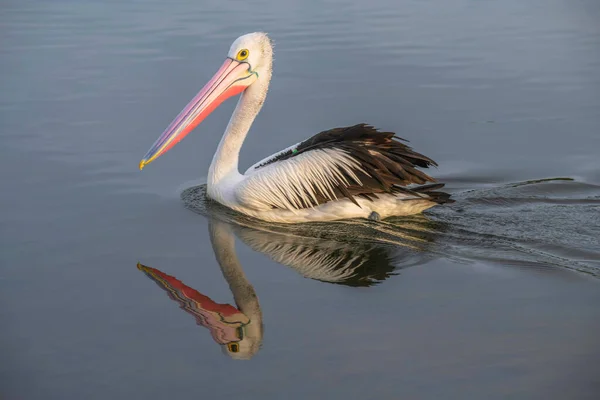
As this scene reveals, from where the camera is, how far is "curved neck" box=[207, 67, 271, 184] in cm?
633

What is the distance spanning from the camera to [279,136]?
7527 millimetres

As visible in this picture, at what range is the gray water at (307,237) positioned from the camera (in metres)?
4.07

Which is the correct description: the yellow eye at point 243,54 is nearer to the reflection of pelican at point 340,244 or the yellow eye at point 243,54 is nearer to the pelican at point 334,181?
the pelican at point 334,181

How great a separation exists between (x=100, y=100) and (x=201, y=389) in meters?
5.25

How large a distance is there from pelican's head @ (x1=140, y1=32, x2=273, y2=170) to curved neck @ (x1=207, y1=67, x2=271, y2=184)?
53 mm

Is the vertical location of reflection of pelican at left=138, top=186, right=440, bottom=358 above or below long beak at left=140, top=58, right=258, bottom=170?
below

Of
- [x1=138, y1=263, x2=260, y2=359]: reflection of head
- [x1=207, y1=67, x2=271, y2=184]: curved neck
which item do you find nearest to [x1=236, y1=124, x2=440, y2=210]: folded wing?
[x1=207, y1=67, x2=271, y2=184]: curved neck

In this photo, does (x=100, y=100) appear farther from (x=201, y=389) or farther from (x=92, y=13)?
(x=201, y=389)

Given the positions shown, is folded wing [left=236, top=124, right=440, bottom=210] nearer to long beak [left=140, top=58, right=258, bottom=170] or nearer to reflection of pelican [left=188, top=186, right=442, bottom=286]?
reflection of pelican [left=188, top=186, right=442, bottom=286]

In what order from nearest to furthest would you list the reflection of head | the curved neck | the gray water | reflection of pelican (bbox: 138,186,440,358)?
1. the gray water
2. the reflection of head
3. reflection of pelican (bbox: 138,186,440,358)
4. the curved neck

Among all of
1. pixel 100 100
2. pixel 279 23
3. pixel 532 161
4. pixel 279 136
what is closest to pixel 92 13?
pixel 279 23

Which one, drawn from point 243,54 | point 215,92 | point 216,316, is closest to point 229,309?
point 216,316

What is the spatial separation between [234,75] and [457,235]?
2073mm

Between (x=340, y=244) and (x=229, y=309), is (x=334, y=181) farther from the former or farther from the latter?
(x=229, y=309)
